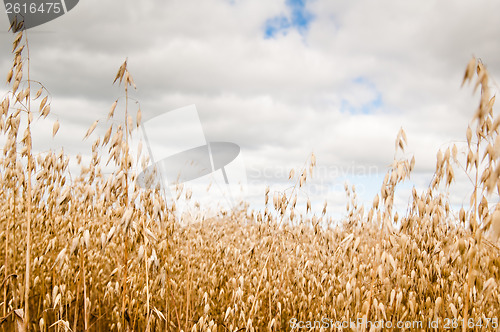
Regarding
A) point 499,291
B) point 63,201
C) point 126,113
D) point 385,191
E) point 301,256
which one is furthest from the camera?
point 301,256

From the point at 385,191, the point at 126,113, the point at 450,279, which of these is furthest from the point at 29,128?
the point at 450,279

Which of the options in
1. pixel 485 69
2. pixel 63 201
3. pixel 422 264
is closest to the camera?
pixel 485 69

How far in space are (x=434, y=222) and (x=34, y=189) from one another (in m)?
3.27

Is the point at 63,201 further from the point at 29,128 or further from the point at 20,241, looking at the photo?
the point at 20,241

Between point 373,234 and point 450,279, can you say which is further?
point 373,234

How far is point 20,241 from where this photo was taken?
3994 mm

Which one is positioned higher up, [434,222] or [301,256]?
[434,222]

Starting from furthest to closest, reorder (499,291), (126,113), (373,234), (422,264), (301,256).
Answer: (373,234) → (301,256) → (499,291) → (422,264) → (126,113)

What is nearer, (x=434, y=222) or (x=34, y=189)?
(x=434, y=222)

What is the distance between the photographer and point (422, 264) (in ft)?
9.12

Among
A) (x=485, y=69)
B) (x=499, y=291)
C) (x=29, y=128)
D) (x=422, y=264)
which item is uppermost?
(x=485, y=69)

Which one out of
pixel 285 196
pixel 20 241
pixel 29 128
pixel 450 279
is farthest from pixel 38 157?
pixel 450 279

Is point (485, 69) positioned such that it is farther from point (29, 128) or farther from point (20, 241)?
point (20, 241)

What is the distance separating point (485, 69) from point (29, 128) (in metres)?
1.97
